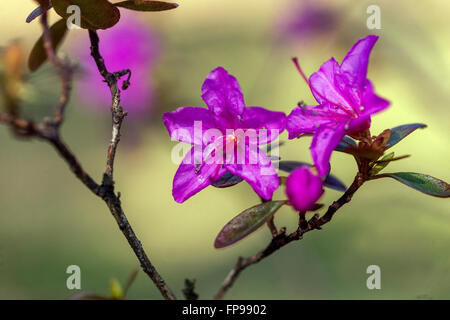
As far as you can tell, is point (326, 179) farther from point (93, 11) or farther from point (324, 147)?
point (93, 11)

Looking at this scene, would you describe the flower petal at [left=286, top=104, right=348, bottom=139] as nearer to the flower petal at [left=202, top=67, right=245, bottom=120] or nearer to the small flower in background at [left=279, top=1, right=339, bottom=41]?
the flower petal at [left=202, top=67, right=245, bottom=120]

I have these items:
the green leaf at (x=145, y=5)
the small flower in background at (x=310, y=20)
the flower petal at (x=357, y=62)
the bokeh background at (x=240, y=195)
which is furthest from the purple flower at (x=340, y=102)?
→ the small flower in background at (x=310, y=20)

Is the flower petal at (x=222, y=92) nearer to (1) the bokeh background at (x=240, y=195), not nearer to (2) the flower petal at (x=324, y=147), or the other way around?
(2) the flower petal at (x=324, y=147)

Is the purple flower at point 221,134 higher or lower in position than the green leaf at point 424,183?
higher

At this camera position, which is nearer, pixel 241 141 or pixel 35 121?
pixel 35 121

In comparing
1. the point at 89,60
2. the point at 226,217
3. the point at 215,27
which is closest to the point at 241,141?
the point at 89,60
